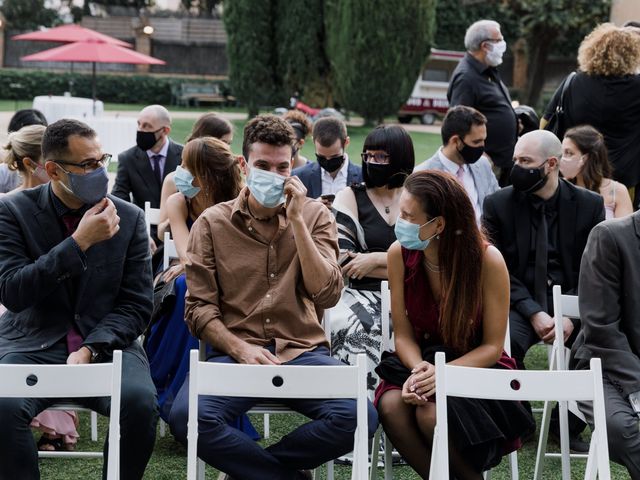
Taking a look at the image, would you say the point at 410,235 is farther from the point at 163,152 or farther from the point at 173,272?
the point at 163,152

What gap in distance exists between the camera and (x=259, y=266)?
16.4ft

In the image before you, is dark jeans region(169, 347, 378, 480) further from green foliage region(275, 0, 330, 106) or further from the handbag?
green foliage region(275, 0, 330, 106)

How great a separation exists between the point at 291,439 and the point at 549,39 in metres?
36.2

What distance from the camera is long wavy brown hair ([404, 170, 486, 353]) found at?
478cm

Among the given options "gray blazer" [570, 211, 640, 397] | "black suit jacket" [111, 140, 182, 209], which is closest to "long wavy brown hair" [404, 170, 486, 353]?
"gray blazer" [570, 211, 640, 397]

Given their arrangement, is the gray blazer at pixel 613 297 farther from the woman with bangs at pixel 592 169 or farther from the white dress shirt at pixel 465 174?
the white dress shirt at pixel 465 174

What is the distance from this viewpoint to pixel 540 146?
20.0ft

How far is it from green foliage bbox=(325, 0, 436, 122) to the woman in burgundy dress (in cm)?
2441

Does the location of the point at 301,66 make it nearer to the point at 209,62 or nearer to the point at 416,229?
the point at 209,62

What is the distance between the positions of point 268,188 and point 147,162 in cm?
343

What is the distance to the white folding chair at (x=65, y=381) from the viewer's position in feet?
13.0

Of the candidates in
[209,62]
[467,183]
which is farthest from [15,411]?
[209,62]

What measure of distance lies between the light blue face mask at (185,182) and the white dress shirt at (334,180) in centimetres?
161

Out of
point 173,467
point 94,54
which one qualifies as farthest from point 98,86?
point 173,467
